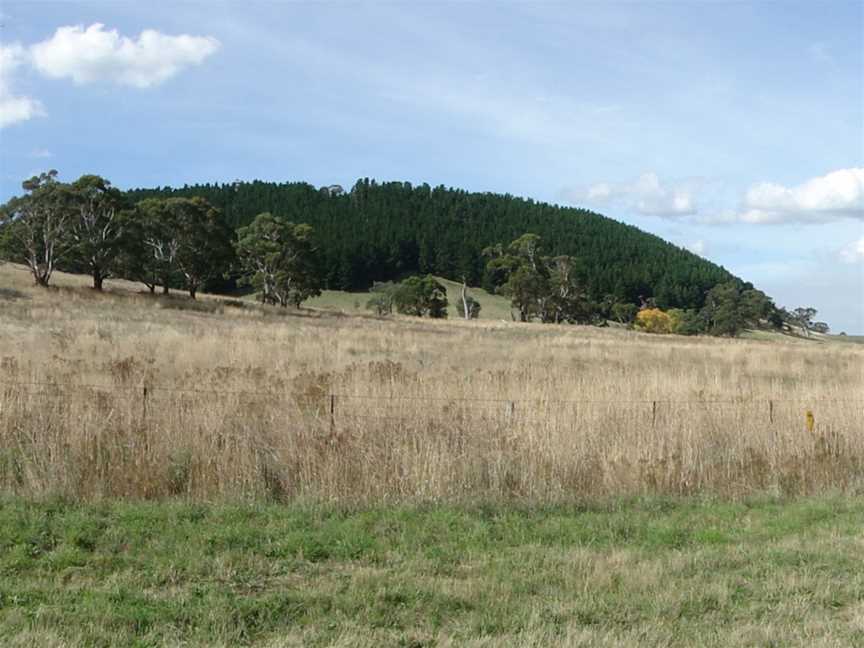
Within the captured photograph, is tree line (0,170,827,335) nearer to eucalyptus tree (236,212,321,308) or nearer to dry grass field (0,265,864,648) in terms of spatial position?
eucalyptus tree (236,212,321,308)

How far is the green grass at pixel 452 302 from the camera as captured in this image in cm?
11969

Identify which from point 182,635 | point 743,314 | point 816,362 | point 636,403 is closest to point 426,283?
point 743,314

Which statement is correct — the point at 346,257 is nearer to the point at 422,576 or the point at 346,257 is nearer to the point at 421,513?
the point at 421,513

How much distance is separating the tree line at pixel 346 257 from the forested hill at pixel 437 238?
444 mm

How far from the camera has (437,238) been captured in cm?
15962

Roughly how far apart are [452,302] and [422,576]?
129 metres

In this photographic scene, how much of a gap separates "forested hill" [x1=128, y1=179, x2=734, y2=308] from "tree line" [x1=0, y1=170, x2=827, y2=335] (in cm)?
44

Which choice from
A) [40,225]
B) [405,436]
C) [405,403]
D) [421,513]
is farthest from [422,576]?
[40,225]

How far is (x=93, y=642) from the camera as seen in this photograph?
4.82m

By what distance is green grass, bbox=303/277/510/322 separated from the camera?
120m

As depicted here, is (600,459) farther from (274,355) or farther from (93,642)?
(274,355)

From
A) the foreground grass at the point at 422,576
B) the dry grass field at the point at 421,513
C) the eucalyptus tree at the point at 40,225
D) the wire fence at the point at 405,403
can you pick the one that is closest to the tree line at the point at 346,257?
the eucalyptus tree at the point at 40,225

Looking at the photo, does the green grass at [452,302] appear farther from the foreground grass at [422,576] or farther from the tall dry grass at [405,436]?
the foreground grass at [422,576]

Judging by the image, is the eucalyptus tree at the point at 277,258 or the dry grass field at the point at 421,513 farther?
the eucalyptus tree at the point at 277,258
